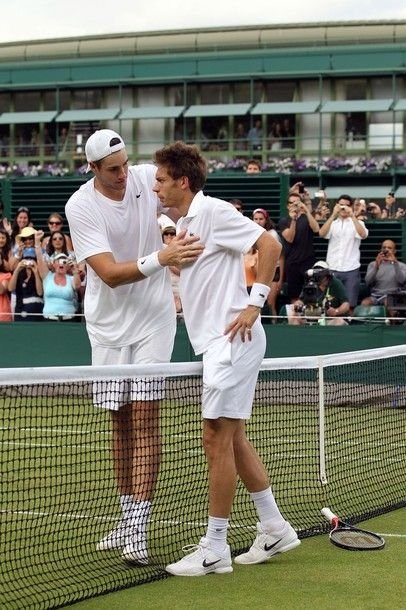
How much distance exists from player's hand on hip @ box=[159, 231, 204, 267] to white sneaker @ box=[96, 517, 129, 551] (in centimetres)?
143

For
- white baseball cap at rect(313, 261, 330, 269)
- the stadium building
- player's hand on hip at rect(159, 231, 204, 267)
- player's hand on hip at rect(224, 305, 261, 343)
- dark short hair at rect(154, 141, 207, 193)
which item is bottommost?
player's hand on hip at rect(224, 305, 261, 343)

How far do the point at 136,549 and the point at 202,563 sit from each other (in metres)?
0.47

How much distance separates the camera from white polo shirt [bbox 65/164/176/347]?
291 inches

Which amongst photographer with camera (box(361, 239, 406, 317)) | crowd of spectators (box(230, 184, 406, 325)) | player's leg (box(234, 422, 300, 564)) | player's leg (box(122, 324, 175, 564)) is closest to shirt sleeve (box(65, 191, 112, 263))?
player's leg (box(122, 324, 175, 564))

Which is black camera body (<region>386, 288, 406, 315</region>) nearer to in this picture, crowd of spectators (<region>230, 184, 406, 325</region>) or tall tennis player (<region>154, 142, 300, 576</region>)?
crowd of spectators (<region>230, 184, 406, 325</region>)

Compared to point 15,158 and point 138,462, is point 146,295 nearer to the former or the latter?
point 138,462

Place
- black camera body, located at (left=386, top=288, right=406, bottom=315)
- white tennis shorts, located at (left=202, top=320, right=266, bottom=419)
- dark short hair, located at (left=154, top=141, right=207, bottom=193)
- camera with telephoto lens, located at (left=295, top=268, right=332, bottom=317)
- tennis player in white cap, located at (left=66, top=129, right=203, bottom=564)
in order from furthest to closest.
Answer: black camera body, located at (left=386, top=288, right=406, bottom=315), camera with telephoto lens, located at (left=295, top=268, right=332, bottom=317), tennis player in white cap, located at (left=66, top=129, right=203, bottom=564), dark short hair, located at (left=154, top=141, right=207, bottom=193), white tennis shorts, located at (left=202, top=320, right=266, bottom=419)

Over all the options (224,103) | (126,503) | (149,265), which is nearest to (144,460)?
(126,503)

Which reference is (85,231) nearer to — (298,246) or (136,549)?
(136,549)

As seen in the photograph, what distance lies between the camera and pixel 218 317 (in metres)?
6.89

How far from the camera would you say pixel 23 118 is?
1399 inches

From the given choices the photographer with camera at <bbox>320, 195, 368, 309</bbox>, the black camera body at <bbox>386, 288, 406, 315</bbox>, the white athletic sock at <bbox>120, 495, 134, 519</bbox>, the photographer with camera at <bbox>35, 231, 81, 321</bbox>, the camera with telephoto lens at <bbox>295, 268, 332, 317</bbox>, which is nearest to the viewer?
the white athletic sock at <bbox>120, 495, 134, 519</bbox>

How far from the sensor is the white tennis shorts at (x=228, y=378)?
6.82 meters

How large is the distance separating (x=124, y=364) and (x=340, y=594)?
1.66 meters
